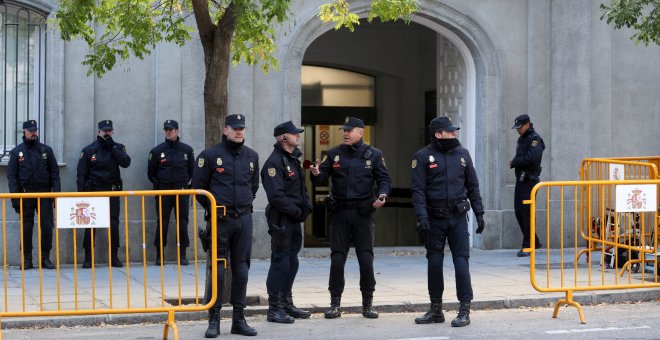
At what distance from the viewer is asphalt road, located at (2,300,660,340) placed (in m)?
9.99

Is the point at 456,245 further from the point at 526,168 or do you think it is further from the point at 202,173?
the point at 526,168

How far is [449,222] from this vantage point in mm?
10641

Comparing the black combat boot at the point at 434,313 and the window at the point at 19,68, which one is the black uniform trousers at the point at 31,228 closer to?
the window at the point at 19,68

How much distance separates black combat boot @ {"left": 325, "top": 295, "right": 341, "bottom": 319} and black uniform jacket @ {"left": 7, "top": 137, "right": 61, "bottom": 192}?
5.00 meters

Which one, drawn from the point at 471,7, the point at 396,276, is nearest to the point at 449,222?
the point at 396,276

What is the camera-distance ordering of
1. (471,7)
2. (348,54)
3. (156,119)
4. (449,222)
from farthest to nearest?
(348,54)
(471,7)
(156,119)
(449,222)

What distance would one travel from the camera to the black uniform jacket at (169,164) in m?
15.0

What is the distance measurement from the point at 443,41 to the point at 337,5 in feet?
17.8

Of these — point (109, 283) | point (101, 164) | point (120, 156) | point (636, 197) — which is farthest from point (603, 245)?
point (101, 164)

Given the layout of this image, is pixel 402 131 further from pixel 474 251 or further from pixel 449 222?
pixel 449 222

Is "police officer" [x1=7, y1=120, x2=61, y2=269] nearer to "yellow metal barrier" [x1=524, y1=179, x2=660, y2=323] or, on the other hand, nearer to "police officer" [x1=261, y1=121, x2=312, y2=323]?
"police officer" [x1=261, y1=121, x2=312, y2=323]

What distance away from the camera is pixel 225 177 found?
1015 centimetres

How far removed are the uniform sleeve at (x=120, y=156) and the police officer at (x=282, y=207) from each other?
4553 mm

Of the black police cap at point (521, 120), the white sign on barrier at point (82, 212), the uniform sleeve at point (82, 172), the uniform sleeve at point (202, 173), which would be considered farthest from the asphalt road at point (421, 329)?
the black police cap at point (521, 120)
